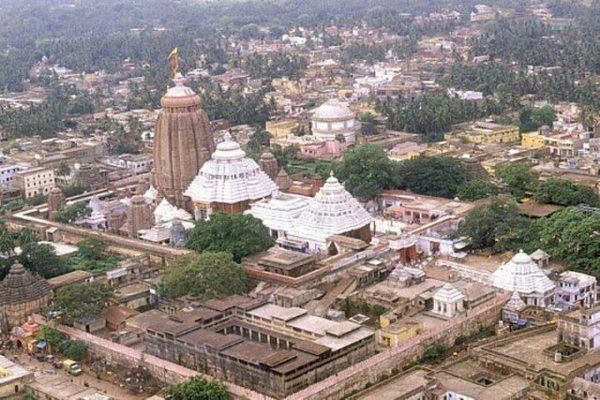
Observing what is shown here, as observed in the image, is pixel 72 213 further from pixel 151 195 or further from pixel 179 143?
pixel 179 143

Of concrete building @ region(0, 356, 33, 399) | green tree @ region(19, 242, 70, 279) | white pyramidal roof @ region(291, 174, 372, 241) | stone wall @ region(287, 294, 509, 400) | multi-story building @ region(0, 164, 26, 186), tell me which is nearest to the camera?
stone wall @ region(287, 294, 509, 400)

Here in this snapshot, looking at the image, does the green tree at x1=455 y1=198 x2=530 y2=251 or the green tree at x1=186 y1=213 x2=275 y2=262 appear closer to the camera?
the green tree at x1=186 y1=213 x2=275 y2=262

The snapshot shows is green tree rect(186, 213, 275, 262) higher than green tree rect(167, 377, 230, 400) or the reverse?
higher

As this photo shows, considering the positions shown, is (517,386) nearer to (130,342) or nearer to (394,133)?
(130,342)

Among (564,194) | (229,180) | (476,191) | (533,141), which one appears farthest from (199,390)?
(533,141)

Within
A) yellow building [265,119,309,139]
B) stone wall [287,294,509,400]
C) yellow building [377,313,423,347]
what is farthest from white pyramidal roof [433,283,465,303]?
yellow building [265,119,309,139]

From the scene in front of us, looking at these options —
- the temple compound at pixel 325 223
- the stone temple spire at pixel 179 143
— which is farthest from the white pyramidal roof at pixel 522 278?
the stone temple spire at pixel 179 143

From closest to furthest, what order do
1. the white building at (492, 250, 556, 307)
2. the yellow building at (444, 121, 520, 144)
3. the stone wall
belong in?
the stone wall, the white building at (492, 250, 556, 307), the yellow building at (444, 121, 520, 144)

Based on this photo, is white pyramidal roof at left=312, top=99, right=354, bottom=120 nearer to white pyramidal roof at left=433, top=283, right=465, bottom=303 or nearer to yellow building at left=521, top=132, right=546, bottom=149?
yellow building at left=521, top=132, right=546, bottom=149
